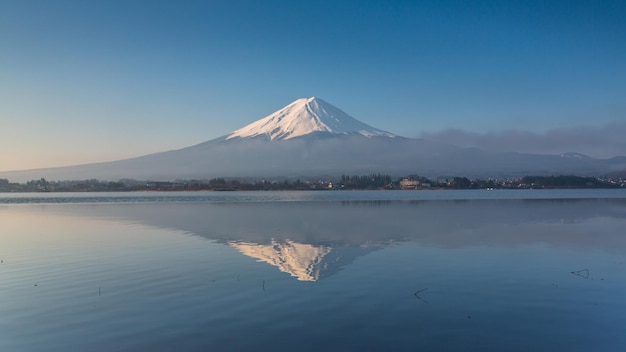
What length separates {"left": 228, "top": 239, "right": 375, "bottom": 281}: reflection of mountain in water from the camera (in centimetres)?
1218

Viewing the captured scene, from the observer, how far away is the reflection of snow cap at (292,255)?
12.2 metres

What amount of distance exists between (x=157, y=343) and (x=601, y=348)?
6.06m

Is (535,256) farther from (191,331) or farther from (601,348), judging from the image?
(191,331)

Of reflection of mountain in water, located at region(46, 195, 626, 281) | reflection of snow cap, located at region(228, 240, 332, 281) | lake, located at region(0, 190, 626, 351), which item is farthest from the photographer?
reflection of mountain in water, located at region(46, 195, 626, 281)

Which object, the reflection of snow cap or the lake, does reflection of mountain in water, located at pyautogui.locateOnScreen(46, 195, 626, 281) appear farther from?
the lake

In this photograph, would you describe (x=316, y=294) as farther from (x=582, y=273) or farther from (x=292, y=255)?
(x=582, y=273)

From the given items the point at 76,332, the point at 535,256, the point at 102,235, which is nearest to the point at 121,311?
the point at 76,332

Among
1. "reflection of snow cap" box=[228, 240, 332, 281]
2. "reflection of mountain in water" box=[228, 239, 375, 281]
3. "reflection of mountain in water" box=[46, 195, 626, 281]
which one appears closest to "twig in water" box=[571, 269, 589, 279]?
"reflection of mountain in water" box=[46, 195, 626, 281]

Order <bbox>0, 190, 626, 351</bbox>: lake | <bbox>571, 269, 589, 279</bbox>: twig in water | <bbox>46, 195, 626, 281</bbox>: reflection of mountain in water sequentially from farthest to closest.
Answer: <bbox>46, 195, 626, 281</bbox>: reflection of mountain in water
<bbox>571, 269, 589, 279</bbox>: twig in water
<bbox>0, 190, 626, 351</bbox>: lake

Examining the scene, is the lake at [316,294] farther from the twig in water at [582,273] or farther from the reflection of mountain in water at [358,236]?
the reflection of mountain in water at [358,236]

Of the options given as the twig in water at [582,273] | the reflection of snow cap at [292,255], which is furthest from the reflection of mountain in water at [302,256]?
the twig in water at [582,273]

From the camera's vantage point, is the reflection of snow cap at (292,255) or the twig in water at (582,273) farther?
the reflection of snow cap at (292,255)

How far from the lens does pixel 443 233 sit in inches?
806

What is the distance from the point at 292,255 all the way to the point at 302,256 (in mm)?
338
